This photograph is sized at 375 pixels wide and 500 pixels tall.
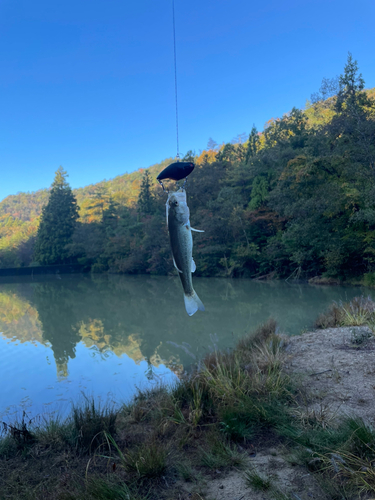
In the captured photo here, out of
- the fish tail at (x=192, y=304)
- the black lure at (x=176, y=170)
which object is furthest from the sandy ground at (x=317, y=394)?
the black lure at (x=176, y=170)

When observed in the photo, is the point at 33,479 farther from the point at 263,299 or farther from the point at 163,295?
the point at 163,295

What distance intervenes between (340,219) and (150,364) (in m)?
14.5

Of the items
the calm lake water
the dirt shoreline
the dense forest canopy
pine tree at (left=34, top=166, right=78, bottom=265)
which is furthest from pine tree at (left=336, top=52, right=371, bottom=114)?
pine tree at (left=34, top=166, right=78, bottom=265)

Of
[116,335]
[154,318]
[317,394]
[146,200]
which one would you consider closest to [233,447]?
[317,394]

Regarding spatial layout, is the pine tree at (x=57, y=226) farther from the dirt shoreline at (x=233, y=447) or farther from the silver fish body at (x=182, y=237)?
the silver fish body at (x=182, y=237)

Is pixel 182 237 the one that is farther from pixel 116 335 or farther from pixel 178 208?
pixel 116 335

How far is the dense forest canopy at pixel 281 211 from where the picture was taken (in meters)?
16.7

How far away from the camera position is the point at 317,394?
12.2 feet

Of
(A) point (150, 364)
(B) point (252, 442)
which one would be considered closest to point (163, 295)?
(A) point (150, 364)

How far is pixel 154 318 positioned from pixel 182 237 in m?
11.1

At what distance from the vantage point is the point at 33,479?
2.80 meters

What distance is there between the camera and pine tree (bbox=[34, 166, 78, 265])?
39.8m

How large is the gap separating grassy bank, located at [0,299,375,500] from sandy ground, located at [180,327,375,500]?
0.13ft

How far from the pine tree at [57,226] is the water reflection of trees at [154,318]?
2063 centimetres
